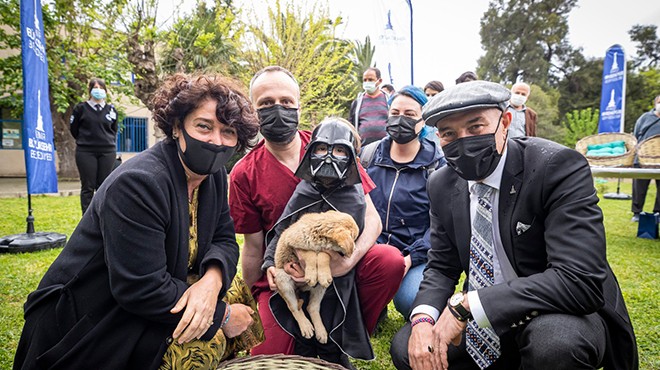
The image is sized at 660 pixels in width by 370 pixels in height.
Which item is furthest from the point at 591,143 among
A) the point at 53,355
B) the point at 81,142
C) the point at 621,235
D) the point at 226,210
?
the point at 81,142

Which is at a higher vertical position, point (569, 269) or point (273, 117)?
point (273, 117)

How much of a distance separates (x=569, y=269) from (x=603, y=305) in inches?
11.6

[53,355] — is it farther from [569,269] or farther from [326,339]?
[569,269]

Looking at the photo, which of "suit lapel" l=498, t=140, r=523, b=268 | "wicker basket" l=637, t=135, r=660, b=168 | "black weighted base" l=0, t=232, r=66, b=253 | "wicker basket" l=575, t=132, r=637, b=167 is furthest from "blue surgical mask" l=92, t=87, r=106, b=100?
"wicker basket" l=637, t=135, r=660, b=168

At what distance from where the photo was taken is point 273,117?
2742 millimetres

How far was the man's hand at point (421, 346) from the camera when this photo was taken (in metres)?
1.89

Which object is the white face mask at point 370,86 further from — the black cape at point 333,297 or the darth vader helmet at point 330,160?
the black cape at point 333,297

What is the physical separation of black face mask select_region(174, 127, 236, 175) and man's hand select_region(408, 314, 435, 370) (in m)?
1.28

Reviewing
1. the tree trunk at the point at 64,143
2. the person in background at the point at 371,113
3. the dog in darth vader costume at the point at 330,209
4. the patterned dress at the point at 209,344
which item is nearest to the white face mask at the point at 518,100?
the person in background at the point at 371,113

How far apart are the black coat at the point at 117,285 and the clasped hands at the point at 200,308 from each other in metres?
0.05

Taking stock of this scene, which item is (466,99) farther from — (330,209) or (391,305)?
(391,305)

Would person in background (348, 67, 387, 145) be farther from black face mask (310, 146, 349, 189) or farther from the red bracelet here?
the red bracelet

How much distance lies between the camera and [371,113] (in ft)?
22.6

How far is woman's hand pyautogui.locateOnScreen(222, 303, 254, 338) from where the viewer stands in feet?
7.13
